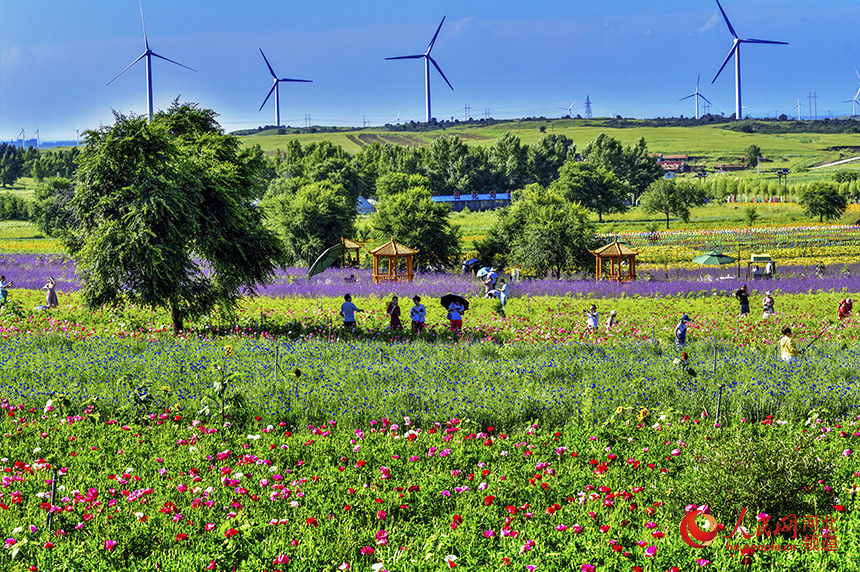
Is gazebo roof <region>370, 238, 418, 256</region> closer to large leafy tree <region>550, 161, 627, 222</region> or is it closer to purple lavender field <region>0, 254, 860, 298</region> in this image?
purple lavender field <region>0, 254, 860, 298</region>

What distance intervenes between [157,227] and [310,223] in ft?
113

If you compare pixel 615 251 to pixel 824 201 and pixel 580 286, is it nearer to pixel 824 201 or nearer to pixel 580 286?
pixel 580 286

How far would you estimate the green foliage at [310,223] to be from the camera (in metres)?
55.8

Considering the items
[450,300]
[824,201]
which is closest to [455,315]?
[450,300]

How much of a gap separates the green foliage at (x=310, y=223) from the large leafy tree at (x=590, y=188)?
47767 millimetres

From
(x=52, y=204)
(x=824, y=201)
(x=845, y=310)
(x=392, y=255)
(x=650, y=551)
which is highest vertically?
(x=52, y=204)

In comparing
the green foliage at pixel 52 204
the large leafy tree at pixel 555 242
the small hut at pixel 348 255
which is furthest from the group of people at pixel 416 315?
the green foliage at pixel 52 204

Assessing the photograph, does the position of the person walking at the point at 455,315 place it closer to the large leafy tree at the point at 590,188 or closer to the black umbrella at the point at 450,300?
the black umbrella at the point at 450,300

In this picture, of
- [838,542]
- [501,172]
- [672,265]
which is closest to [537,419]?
[838,542]

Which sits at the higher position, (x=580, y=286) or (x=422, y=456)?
(x=580, y=286)

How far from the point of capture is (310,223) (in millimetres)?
56125

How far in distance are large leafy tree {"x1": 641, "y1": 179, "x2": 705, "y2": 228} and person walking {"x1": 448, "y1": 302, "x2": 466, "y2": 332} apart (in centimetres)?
7385

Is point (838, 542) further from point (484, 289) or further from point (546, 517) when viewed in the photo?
point (484, 289)

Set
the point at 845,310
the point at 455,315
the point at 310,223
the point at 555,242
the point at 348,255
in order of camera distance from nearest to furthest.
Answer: the point at 455,315 → the point at 845,310 → the point at 555,242 → the point at 310,223 → the point at 348,255
